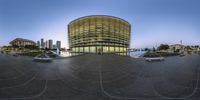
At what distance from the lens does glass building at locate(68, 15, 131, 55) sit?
88938 mm

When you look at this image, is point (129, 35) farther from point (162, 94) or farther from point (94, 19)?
point (162, 94)

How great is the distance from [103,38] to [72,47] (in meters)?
23.8

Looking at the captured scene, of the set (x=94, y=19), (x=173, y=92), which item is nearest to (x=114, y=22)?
(x=94, y=19)

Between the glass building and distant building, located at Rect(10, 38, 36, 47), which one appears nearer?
distant building, located at Rect(10, 38, 36, 47)

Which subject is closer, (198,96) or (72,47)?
(198,96)

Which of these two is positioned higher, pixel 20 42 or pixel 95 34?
pixel 95 34

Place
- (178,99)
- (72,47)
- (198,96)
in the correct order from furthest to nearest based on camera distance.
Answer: (72,47), (198,96), (178,99)

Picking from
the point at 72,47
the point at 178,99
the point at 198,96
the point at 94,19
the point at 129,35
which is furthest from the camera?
the point at 129,35

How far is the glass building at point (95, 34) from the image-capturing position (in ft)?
292

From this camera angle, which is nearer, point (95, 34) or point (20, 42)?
point (20, 42)

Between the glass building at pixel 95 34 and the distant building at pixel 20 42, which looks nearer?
the distant building at pixel 20 42

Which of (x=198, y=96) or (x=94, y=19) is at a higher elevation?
(x=94, y=19)

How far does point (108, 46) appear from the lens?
9144 cm

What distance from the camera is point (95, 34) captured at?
89375mm
